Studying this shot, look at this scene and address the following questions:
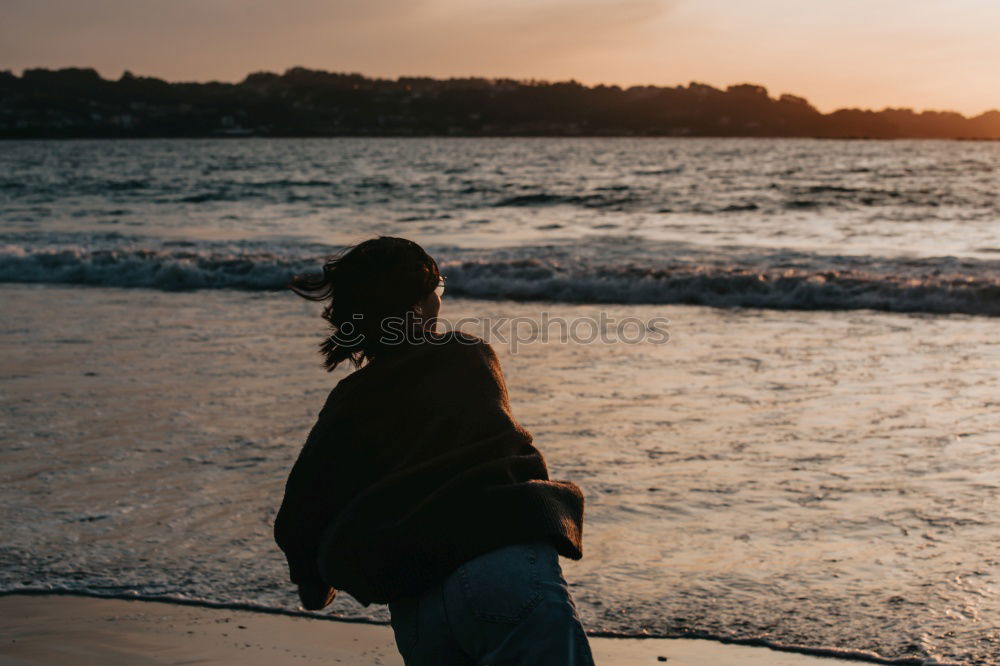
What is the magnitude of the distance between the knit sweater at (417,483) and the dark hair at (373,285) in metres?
0.08

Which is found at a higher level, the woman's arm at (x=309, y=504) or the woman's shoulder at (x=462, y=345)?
the woman's shoulder at (x=462, y=345)

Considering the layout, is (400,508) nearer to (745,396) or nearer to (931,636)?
(931,636)

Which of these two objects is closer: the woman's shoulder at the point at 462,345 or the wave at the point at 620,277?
the woman's shoulder at the point at 462,345

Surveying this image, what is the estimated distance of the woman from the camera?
1806mm

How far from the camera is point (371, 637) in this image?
327 cm

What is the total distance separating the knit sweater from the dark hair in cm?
8

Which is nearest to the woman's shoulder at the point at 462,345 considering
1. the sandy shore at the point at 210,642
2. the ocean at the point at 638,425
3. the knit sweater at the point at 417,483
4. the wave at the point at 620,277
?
the knit sweater at the point at 417,483

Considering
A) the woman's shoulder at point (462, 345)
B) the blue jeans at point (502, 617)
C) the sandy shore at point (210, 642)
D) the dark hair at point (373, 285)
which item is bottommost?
the sandy shore at point (210, 642)

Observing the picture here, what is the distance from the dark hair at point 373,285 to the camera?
1.99 metres

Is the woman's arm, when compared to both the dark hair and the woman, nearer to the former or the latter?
the woman

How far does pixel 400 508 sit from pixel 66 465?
3705 mm

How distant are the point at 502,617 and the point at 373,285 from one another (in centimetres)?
69

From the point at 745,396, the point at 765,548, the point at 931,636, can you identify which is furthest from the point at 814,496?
the point at 745,396

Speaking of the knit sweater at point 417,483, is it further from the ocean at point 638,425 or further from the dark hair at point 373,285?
the ocean at point 638,425
